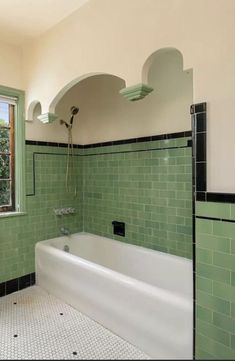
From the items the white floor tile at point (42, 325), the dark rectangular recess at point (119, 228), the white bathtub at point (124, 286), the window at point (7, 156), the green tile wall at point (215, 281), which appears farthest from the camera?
the dark rectangular recess at point (119, 228)

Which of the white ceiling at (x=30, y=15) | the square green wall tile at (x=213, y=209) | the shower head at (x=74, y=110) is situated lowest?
the square green wall tile at (x=213, y=209)

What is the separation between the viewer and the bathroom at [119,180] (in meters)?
1.46

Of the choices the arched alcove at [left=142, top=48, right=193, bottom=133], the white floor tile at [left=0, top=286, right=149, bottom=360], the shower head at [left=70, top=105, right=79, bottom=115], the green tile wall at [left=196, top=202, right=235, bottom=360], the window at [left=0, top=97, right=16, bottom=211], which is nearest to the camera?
the green tile wall at [left=196, top=202, right=235, bottom=360]

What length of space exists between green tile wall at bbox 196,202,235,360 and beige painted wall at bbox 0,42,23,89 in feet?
7.52

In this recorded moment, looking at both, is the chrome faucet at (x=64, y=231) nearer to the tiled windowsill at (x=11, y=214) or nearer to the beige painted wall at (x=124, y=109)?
the tiled windowsill at (x=11, y=214)

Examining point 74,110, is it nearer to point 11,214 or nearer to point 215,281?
point 11,214

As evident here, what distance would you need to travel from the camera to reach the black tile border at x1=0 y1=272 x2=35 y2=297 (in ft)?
8.67

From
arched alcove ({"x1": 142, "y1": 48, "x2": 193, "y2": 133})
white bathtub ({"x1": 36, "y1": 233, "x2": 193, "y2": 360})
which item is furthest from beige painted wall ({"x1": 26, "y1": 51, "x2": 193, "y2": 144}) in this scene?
white bathtub ({"x1": 36, "y1": 233, "x2": 193, "y2": 360})

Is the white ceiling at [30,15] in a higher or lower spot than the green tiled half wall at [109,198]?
higher

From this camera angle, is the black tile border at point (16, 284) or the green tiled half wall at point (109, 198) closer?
the green tiled half wall at point (109, 198)

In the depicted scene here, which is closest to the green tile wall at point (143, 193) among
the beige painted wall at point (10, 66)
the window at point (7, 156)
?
the window at point (7, 156)

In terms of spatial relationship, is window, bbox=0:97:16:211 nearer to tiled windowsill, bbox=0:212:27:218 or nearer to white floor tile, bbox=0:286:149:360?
tiled windowsill, bbox=0:212:27:218

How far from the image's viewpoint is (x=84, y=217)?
10.9ft

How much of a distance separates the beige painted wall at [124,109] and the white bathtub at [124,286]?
1.24 m
